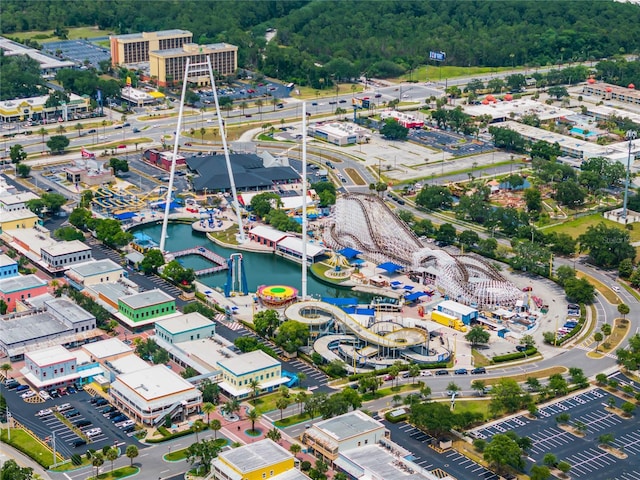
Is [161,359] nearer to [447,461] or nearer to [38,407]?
[38,407]

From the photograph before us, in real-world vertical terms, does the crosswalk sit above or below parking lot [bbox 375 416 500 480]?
above

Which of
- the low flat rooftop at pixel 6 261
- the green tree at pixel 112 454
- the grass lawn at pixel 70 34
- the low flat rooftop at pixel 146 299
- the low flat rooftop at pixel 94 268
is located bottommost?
the green tree at pixel 112 454

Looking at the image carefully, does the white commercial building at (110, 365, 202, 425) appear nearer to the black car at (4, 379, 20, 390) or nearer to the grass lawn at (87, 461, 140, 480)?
the grass lawn at (87, 461, 140, 480)

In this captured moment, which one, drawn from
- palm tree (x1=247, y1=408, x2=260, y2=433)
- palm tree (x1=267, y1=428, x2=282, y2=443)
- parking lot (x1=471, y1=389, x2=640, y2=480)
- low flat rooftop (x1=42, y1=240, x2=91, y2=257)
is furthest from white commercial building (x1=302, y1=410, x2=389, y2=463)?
low flat rooftop (x1=42, y1=240, x2=91, y2=257)

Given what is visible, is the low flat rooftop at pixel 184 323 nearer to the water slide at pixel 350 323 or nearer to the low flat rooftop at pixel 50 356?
the water slide at pixel 350 323

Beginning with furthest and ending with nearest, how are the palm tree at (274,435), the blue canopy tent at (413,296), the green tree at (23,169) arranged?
1. the green tree at (23,169)
2. the blue canopy tent at (413,296)
3. the palm tree at (274,435)

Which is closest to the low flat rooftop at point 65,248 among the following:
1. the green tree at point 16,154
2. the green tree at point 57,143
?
the green tree at point 16,154

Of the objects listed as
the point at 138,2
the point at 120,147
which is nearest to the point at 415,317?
the point at 120,147
